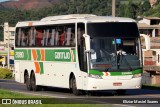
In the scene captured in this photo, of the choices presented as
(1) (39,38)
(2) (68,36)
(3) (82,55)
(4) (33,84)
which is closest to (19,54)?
(4) (33,84)

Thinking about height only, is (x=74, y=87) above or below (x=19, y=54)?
below

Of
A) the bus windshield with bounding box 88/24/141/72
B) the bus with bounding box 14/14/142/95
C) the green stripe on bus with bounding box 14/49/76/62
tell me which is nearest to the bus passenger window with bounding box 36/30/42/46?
the green stripe on bus with bounding box 14/49/76/62

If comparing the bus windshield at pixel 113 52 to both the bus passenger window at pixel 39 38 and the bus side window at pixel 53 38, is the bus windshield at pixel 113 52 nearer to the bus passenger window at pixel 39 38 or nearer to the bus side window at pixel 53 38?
the bus side window at pixel 53 38

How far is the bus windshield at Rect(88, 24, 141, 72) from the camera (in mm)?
29625

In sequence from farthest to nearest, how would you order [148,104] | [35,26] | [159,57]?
[159,57]
[35,26]
[148,104]

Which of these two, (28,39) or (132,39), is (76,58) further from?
(28,39)

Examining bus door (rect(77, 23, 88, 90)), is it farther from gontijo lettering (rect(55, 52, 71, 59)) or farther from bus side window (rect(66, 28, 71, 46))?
gontijo lettering (rect(55, 52, 71, 59))

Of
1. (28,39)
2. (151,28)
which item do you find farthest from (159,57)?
(28,39)

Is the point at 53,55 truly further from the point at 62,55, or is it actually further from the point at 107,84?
the point at 107,84

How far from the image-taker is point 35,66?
35.7 m

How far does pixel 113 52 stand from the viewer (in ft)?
97.5

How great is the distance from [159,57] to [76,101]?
75198 mm

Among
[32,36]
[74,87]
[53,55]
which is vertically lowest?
[74,87]

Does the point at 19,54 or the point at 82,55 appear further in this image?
the point at 19,54
